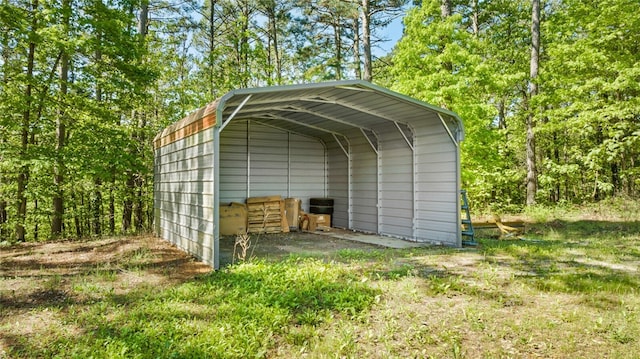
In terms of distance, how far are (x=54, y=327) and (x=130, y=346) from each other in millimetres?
961

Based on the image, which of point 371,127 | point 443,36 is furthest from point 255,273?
point 443,36

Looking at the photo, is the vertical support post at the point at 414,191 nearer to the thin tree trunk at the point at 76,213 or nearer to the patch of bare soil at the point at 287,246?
the patch of bare soil at the point at 287,246

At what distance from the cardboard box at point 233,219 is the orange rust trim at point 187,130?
221cm

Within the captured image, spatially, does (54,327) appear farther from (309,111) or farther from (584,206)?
(584,206)

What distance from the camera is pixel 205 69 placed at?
49.6ft

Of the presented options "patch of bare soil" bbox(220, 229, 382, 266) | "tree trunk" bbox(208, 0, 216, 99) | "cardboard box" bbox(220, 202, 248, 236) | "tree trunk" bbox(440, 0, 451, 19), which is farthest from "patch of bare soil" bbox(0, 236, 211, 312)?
"tree trunk" bbox(440, 0, 451, 19)

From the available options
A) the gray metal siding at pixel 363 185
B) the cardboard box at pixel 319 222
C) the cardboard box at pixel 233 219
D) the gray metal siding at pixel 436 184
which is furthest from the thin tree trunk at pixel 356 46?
the cardboard box at pixel 233 219

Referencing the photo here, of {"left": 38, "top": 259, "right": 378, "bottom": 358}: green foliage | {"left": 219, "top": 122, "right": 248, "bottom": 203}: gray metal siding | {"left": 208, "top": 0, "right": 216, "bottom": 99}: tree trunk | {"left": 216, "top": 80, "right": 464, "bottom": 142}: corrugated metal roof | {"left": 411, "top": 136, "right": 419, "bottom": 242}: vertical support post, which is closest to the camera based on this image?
{"left": 38, "top": 259, "right": 378, "bottom": 358}: green foliage

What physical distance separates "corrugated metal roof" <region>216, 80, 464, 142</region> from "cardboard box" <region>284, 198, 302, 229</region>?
6.99ft

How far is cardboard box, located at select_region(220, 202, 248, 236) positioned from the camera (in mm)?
9508

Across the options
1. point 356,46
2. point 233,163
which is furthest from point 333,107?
point 356,46

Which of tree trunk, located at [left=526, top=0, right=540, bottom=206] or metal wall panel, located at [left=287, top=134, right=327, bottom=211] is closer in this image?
metal wall panel, located at [left=287, top=134, right=327, bottom=211]

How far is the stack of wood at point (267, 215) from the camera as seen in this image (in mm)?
9961

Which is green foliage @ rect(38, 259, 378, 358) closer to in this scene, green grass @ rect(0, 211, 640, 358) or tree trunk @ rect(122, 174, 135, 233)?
green grass @ rect(0, 211, 640, 358)
